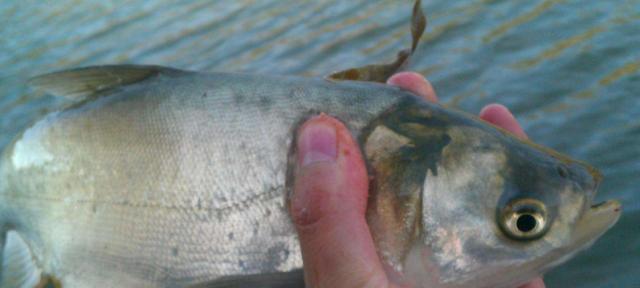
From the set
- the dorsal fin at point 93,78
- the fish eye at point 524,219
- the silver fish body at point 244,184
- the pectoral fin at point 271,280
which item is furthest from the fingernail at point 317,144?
the dorsal fin at point 93,78

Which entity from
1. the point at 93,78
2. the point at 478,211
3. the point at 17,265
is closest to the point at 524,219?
the point at 478,211

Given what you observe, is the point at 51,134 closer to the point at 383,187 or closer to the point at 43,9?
the point at 383,187

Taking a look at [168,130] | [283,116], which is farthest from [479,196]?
[168,130]

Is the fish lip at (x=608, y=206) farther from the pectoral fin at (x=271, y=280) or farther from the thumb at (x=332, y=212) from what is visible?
the pectoral fin at (x=271, y=280)

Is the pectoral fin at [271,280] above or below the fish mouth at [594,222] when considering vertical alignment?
above

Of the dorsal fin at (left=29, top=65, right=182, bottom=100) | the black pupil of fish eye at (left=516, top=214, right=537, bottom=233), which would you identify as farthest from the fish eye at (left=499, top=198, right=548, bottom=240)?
the dorsal fin at (left=29, top=65, right=182, bottom=100)

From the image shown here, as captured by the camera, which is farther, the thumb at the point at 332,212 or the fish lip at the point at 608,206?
the fish lip at the point at 608,206

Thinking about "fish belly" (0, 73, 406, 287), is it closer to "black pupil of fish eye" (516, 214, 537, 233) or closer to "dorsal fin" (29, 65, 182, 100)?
A: "dorsal fin" (29, 65, 182, 100)

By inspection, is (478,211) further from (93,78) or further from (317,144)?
(93,78)
